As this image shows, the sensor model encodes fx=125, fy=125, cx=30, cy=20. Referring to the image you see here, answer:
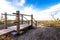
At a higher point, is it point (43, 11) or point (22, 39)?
point (43, 11)

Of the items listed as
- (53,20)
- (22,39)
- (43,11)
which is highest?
(43,11)

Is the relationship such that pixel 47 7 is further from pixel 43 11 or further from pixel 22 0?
pixel 22 0

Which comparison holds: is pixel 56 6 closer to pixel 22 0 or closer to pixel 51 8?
pixel 51 8

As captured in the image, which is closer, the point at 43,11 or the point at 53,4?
the point at 53,4

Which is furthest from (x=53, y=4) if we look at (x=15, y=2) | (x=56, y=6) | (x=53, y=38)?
(x=53, y=38)

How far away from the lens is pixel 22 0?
13.4 metres

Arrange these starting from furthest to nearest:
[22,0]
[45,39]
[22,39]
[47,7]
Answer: [47,7] < [22,0] < [22,39] < [45,39]

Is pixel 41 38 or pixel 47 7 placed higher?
pixel 47 7

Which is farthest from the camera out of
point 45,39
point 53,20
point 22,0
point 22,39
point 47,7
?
point 47,7

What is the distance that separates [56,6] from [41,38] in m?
8.77

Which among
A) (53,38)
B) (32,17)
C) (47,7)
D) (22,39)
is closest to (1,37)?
(22,39)

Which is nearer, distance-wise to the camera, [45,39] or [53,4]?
[45,39]

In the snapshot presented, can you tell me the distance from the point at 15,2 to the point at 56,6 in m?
5.13

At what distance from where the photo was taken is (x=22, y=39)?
7.76 metres
